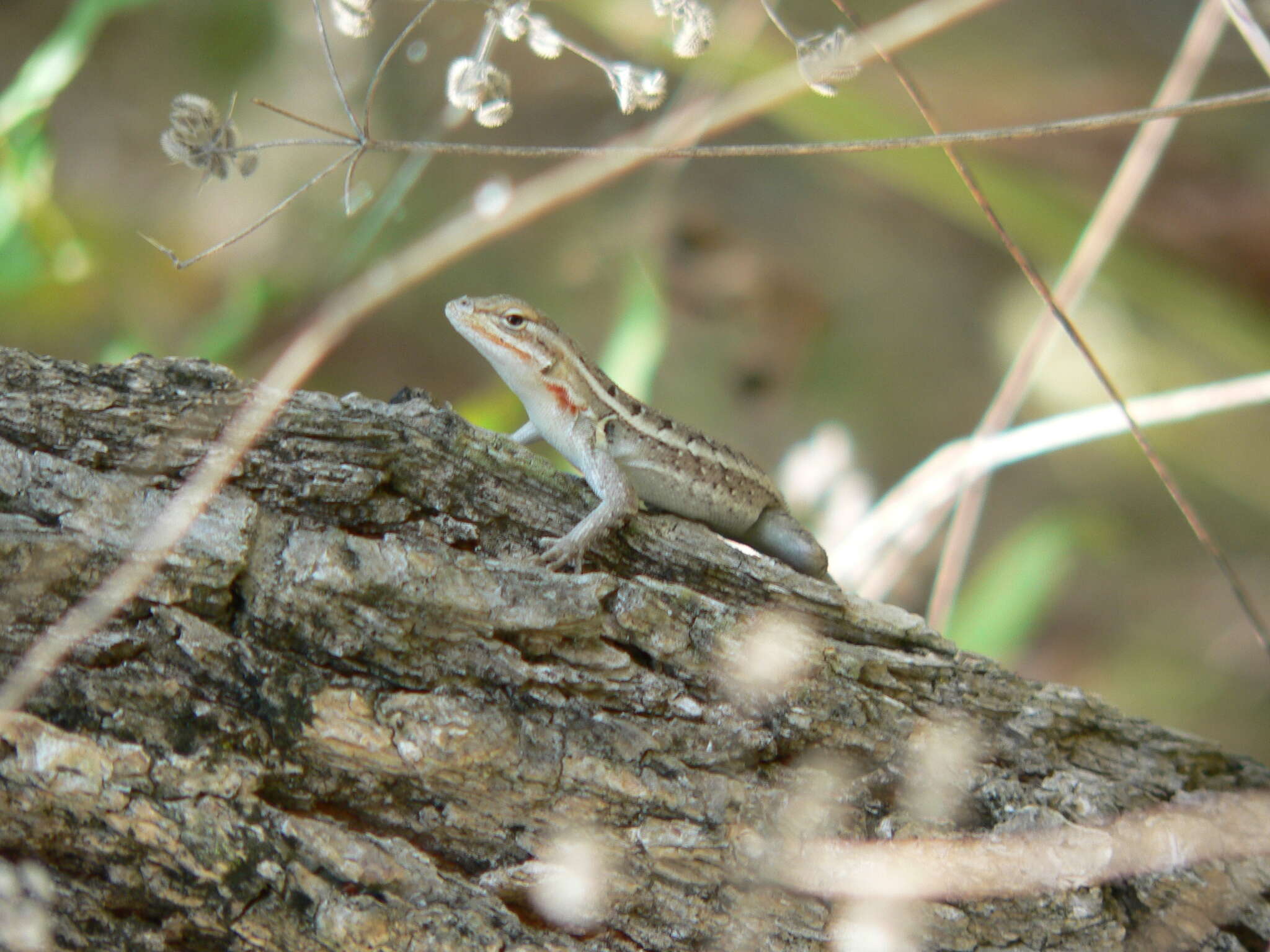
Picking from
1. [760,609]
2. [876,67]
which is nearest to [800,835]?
[760,609]

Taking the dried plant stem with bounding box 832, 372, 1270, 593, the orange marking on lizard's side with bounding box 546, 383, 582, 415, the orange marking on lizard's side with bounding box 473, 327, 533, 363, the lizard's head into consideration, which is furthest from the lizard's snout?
the dried plant stem with bounding box 832, 372, 1270, 593

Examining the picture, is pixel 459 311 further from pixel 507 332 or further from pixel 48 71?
pixel 48 71

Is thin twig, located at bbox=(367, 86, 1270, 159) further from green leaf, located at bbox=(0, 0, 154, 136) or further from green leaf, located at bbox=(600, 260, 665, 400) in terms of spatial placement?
green leaf, located at bbox=(0, 0, 154, 136)

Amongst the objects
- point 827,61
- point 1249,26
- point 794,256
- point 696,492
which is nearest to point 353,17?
point 827,61

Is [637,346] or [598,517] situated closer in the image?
[598,517]

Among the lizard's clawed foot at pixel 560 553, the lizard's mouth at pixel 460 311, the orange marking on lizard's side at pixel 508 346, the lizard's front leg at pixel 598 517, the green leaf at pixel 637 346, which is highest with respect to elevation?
the green leaf at pixel 637 346

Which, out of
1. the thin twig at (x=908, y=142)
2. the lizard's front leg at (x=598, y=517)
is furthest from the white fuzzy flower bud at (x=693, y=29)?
the lizard's front leg at (x=598, y=517)

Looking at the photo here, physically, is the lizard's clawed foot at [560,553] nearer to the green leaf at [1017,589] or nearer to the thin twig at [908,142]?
the thin twig at [908,142]
